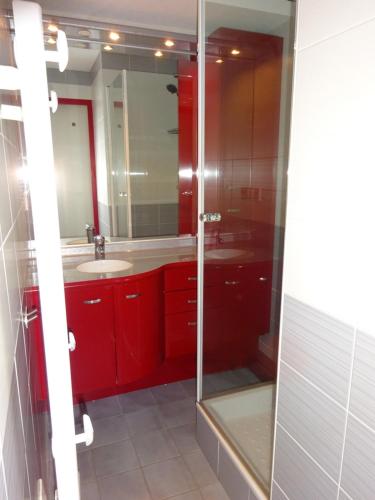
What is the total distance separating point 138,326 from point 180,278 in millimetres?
373

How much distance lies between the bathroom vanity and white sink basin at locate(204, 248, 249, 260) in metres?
0.03

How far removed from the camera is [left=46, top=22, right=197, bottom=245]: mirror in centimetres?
211

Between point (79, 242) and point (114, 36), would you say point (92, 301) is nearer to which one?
point (79, 242)

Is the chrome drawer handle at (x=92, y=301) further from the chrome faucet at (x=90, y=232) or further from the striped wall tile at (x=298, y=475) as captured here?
the striped wall tile at (x=298, y=475)

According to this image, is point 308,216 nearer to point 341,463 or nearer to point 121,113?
point 341,463

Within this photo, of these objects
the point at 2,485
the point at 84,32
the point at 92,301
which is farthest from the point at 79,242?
the point at 2,485

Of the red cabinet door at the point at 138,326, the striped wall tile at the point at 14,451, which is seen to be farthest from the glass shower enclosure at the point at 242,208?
the striped wall tile at the point at 14,451

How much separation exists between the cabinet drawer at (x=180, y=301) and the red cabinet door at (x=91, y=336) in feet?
1.17

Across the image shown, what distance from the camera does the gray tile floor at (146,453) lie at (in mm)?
1584

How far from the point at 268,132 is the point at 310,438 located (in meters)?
1.59

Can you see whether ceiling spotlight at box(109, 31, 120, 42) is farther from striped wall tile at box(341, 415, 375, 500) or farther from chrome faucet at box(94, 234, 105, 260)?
striped wall tile at box(341, 415, 375, 500)

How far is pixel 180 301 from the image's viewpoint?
7.07 ft

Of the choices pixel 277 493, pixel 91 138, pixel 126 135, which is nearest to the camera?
pixel 277 493

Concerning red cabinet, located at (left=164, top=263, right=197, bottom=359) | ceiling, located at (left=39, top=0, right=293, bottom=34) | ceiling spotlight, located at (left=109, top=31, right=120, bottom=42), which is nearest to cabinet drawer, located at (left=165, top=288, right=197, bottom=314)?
red cabinet, located at (left=164, top=263, right=197, bottom=359)
